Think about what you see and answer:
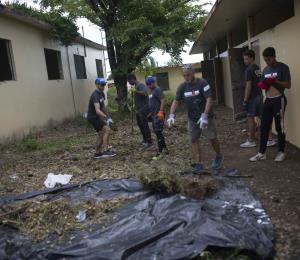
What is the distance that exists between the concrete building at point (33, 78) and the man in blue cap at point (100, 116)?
12.9 feet

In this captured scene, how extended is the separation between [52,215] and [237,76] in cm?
773

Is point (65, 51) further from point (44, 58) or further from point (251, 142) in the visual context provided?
point (251, 142)

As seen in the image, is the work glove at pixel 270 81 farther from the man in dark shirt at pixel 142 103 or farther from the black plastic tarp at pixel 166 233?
the man in dark shirt at pixel 142 103

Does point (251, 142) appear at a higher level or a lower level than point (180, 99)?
lower

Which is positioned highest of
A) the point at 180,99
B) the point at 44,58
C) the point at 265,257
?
the point at 44,58

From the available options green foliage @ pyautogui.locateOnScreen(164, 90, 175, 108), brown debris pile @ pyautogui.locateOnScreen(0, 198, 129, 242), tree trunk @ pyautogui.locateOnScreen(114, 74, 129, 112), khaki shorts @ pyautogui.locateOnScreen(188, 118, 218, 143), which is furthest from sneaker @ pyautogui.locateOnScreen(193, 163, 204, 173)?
green foliage @ pyautogui.locateOnScreen(164, 90, 175, 108)

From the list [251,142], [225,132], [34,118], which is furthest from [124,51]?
[251,142]

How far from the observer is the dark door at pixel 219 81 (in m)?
17.9

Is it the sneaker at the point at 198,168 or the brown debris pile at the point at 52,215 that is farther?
the sneaker at the point at 198,168

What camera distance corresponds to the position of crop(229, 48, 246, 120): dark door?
1148 cm

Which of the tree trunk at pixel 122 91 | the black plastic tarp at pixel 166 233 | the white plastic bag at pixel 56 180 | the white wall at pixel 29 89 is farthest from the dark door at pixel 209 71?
the black plastic tarp at pixel 166 233

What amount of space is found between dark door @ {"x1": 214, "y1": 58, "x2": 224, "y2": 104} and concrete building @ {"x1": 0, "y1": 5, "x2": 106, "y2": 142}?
226 inches

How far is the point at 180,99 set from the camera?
6.87 metres

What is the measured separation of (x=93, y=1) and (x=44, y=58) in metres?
3.22
